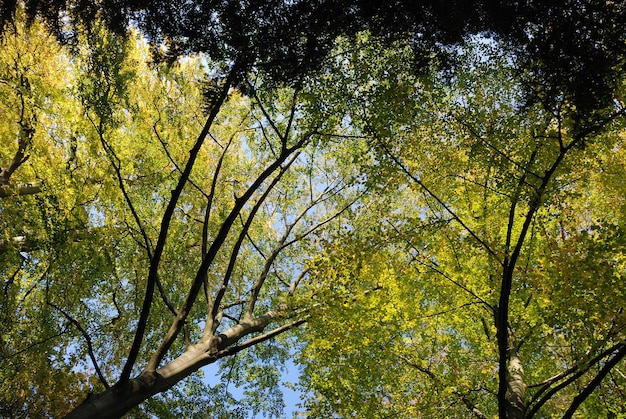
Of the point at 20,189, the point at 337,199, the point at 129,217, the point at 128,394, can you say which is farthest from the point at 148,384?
the point at 337,199

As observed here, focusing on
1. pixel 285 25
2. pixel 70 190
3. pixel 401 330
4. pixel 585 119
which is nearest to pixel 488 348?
pixel 401 330

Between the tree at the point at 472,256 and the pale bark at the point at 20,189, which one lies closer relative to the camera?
the tree at the point at 472,256

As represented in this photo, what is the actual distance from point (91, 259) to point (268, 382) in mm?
5323

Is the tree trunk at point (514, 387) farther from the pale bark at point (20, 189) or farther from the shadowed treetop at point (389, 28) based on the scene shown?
the pale bark at point (20, 189)

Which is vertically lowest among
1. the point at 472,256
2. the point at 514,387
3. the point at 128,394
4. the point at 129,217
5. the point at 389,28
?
the point at 514,387

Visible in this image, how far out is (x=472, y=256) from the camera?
21.1 feet

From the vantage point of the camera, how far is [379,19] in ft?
13.1

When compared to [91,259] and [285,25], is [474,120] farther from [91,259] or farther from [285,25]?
[91,259]

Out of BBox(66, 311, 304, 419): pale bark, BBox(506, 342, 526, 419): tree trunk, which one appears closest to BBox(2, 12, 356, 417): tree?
BBox(66, 311, 304, 419): pale bark

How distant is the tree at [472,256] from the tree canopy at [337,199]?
44mm

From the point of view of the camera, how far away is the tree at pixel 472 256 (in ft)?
13.6

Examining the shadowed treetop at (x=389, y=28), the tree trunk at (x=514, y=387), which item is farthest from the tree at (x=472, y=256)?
the shadowed treetop at (x=389, y=28)

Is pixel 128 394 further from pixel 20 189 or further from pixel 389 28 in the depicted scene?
pixel 20 189

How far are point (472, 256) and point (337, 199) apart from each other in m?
5.07
